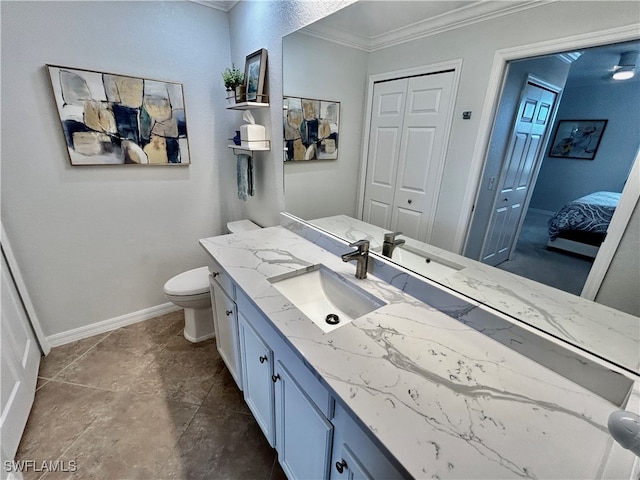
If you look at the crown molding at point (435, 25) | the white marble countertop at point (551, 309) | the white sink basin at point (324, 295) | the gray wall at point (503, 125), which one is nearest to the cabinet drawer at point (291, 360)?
the white sink basin at point (324, 295)

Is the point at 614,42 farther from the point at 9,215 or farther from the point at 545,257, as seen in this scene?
the point at 9,215

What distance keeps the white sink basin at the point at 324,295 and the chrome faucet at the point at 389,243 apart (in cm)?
21

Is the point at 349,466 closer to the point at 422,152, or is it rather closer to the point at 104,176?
the point at 422,152

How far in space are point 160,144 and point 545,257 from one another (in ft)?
7.60

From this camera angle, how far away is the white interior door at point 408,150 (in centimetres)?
99

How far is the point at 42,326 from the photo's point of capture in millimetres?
1968

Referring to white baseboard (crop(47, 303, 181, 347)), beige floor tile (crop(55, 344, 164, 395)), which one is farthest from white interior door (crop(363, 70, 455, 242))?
white baseboard (crop(47, 303, 181, 347))

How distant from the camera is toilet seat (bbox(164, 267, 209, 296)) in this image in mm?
1883

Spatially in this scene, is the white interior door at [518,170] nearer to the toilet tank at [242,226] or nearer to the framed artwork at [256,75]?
the framed artwork at [256,75]

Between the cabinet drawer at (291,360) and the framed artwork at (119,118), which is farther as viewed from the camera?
the framed artwork at (119,118)

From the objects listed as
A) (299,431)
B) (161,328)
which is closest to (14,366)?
(161,328)

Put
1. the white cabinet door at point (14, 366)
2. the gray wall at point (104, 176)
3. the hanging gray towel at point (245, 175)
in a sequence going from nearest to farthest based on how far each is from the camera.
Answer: the white cabinet door at point (14, 366) → the gray wall at point (104, 176) → the hanging gray towel at point (245, 175)

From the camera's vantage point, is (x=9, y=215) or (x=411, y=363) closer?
(x=411, y=363)

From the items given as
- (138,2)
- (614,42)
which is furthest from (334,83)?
(138,2)
